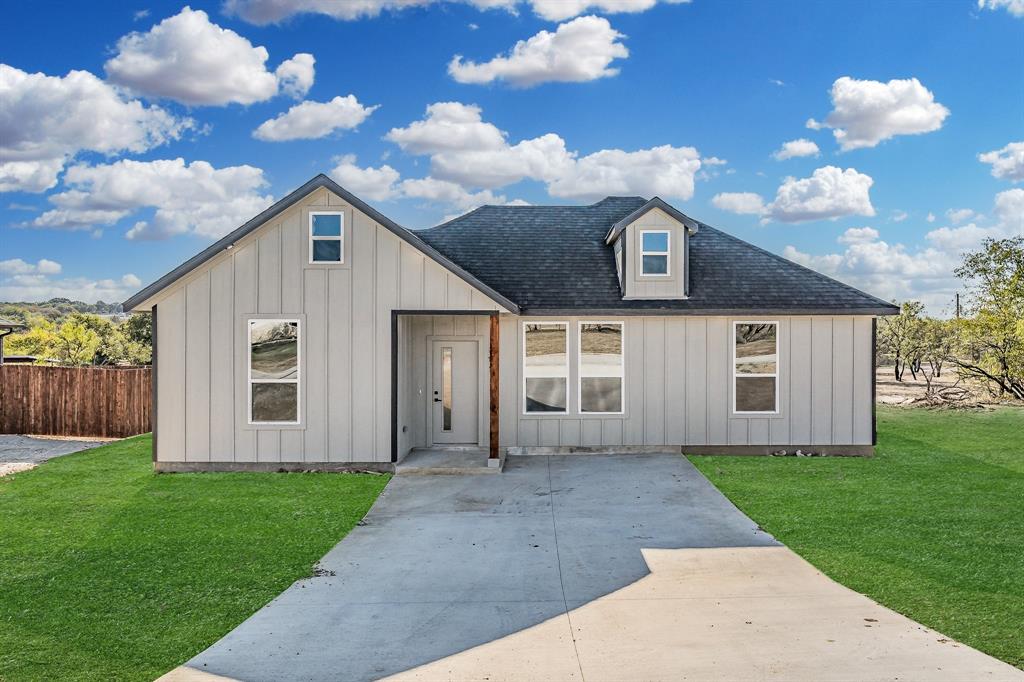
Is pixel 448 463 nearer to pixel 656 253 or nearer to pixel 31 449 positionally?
pixel 656 253

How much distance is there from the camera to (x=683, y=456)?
13430 millimetres

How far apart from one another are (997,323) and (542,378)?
53.2 ft

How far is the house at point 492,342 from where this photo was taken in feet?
40.3

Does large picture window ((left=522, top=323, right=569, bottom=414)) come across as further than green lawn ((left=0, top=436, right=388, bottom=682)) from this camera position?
Yes

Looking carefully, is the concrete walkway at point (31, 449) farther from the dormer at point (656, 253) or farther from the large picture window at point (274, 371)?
the dormer at point (656, 253)

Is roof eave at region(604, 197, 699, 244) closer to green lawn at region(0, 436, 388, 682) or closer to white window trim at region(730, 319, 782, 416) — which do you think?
white window trim at region(730, 319, 782, 416)

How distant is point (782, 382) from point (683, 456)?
2.58 m

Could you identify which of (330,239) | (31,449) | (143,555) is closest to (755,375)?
(330,239)

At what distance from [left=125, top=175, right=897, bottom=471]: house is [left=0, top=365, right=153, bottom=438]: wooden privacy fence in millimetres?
6359

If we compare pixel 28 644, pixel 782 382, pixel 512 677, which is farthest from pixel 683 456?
pixel 28 644

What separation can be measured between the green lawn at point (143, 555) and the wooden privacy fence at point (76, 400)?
4.86 meters

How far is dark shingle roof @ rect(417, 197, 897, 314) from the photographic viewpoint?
13680 millimetres

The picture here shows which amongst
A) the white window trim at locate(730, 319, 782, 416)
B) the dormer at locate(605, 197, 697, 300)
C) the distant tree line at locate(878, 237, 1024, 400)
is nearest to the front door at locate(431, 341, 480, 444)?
the dormer at locate(605, 197, 697, 300)

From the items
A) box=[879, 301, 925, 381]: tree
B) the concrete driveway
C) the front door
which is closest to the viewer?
the concrete driveway
